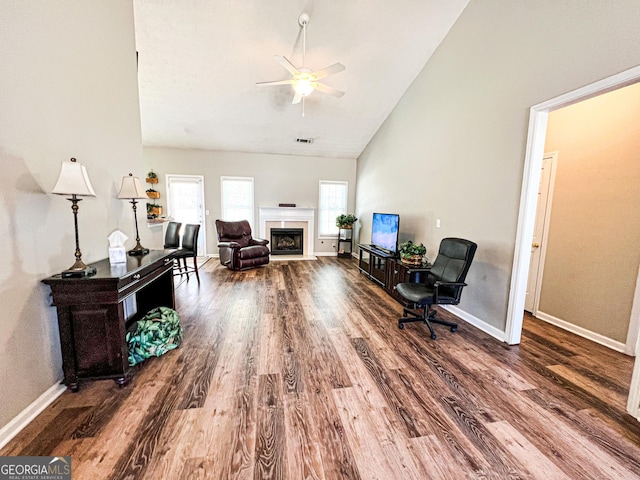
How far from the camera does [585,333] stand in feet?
9.02

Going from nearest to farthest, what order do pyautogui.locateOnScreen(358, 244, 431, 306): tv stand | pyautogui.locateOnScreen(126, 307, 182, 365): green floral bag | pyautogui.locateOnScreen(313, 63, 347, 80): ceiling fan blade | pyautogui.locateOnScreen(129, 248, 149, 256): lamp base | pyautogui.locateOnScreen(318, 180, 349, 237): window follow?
pyautogui.locateOnScreen(126, 307, 182, 365): green floral bag
pyautogui.locateOnScreen(129, 248, 149, 256): lamp base
pyautogui.locateOnScreen(313, 63, 347, 80): ceiling fan blade
pyautogui.locateOnScreen(358, 244, 431, 306): tv stand
pyautogui.locateOnScreen(318, 180, 349, 237): window

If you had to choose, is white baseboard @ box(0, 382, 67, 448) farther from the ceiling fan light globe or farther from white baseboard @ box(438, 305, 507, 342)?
white baseboard @ box(438, 305, 507, 342)

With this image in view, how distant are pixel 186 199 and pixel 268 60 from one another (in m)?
4.07

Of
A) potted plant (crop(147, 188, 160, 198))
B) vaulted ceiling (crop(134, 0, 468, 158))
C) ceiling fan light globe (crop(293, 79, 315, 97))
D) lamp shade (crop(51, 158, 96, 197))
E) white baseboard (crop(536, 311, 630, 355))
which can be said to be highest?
vaulted ceiling (crop(134, 0, 468, 158))

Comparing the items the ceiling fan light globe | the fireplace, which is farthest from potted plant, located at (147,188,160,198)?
the ceiling fan light globe

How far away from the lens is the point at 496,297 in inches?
109

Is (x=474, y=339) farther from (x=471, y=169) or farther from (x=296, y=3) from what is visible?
(x=296, y=3)

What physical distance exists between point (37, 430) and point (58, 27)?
8.51 ft

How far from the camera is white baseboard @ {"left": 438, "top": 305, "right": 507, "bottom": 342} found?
2699 mm

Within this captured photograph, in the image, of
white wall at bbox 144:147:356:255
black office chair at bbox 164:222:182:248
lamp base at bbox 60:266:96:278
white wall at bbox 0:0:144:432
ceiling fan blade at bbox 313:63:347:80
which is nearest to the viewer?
white wall at bbox 0:0:144:432

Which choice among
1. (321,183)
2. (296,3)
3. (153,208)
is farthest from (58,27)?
(321,183)

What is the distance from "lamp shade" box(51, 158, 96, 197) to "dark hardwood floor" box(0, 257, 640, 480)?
1405 mm

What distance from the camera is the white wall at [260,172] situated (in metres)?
6.36

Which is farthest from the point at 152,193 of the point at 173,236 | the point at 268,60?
the point at 268,60
